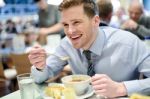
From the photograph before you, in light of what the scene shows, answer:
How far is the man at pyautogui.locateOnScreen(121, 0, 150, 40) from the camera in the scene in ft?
12.2

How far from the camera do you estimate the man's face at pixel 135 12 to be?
4.19 metres

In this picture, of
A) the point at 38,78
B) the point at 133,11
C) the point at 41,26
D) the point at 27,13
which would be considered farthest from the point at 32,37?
the point at 38,78

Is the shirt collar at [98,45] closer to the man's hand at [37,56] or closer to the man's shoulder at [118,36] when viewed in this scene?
the man's shoulder at [118,36]

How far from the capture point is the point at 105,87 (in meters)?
1.23

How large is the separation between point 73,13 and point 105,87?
43cm

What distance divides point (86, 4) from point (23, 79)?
0.51 m

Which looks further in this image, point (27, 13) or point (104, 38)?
point (27, 13)

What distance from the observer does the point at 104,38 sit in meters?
1.61

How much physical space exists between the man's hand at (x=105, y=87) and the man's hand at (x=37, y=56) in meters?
0.42

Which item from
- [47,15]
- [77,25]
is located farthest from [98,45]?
[47,15]

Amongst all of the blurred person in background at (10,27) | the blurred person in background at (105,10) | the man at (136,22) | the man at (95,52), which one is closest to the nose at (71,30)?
the man at (95,52)

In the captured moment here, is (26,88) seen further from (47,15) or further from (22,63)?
(47,15)

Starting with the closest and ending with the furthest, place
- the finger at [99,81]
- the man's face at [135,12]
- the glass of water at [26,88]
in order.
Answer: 1. the finger at [99,81]
2. the glass of water at [26,88]
3. the man's face at [135,12]

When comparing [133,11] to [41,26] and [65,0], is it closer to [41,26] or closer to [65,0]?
[41,26]
